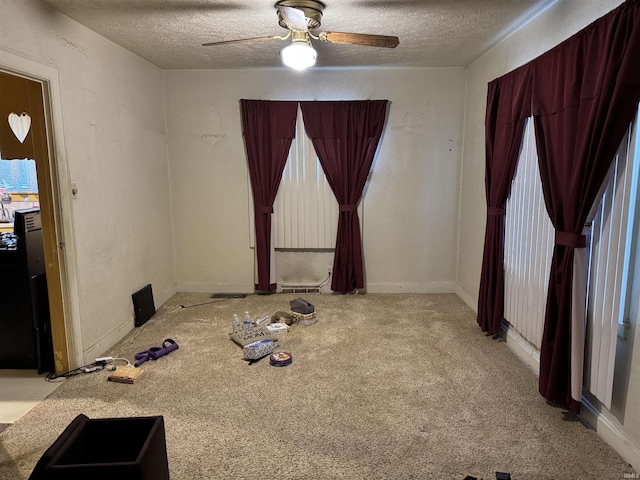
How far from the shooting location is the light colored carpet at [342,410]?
200 cm

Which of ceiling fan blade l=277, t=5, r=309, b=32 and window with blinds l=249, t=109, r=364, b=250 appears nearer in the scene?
ceiling fan blade l=277, t=5, r=309, b=32

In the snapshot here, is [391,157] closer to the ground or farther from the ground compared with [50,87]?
closer to the ground

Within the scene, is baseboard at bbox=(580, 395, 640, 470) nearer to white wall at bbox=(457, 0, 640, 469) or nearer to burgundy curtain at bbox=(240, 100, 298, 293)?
white wall at bbox=(457, 0, 640, 469)

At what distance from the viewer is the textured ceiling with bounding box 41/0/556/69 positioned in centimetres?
263

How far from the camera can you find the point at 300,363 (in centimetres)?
306

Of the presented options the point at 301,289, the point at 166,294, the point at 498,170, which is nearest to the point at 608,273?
the point at 498,170

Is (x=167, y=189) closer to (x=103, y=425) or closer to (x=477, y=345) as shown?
(x=103, y=425)

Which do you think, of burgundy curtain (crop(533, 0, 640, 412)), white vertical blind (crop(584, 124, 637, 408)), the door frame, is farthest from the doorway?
white vertical blind (crop(584, 124, 637, 408))

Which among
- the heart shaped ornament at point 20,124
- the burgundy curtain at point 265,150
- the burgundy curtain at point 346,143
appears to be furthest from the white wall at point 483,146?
the heart shaped ornament at point 20,124

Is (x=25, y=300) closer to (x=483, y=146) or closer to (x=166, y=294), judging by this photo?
(x=166, y=294)

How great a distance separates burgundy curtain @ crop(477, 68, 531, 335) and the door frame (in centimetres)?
318

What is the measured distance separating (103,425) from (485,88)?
3923 mm

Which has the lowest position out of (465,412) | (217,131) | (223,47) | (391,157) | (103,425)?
(465,412)

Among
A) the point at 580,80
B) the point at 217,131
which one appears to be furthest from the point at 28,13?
the point at 580,80
